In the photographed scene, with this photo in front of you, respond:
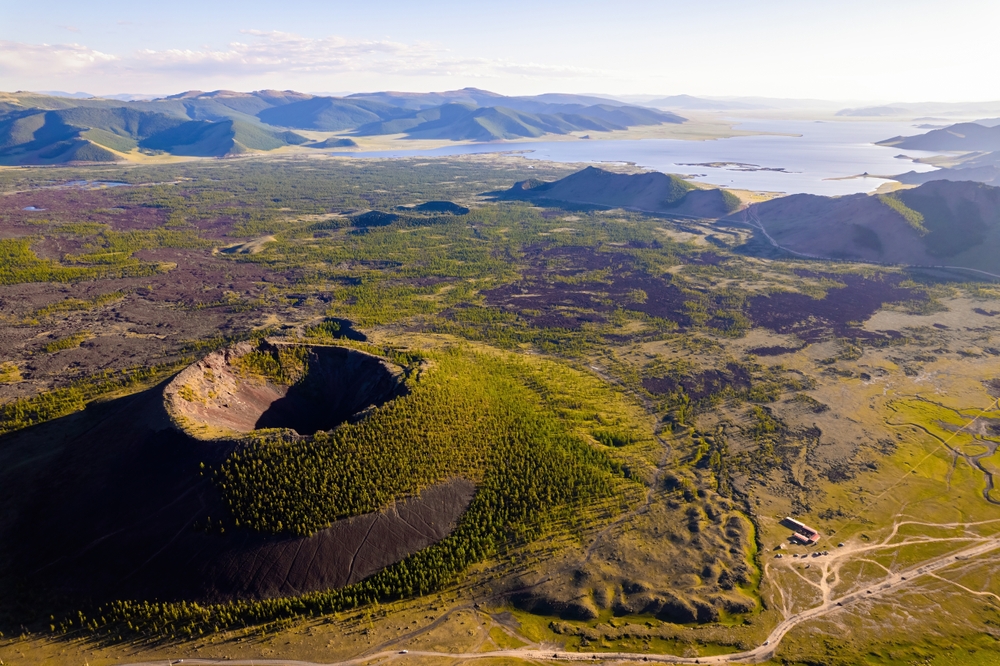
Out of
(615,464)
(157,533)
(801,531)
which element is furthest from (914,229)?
(157,533)

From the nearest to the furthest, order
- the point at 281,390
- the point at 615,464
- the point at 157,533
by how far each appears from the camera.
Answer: the point at 157,533, the point at 615,464, the point at 281,390

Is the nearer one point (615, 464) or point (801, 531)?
point (801, 531)

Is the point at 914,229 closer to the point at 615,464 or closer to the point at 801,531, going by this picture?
the point at 801,531

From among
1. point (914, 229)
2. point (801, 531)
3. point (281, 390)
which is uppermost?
point (914, 229)

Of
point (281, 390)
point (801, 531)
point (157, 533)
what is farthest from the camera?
point (281, 390)

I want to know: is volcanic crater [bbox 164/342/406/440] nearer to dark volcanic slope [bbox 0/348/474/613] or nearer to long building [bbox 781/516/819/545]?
dark volcanic slope [bbox 0/348/474/613]

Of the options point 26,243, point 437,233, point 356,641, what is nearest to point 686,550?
point 356,641
